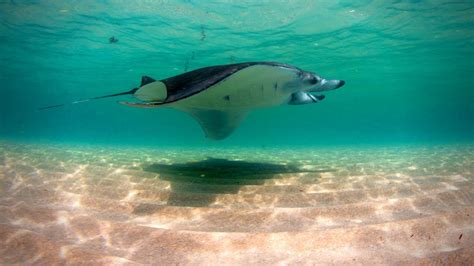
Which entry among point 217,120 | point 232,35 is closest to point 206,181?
point 217,120

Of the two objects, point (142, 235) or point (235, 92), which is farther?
point (235, 92)

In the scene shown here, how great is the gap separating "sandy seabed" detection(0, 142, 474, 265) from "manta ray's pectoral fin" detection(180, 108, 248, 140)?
1.48 m

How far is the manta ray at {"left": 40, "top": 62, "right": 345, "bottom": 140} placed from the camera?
3984mm

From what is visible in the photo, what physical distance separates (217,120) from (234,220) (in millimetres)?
3430

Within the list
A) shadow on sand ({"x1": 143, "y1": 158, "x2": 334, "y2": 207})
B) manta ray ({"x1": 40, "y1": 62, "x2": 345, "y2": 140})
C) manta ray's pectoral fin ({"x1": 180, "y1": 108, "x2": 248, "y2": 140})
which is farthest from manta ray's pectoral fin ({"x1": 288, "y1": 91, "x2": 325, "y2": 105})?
shadow on sand ({"x1": 143, "y1": 158, "x2": 334, "y2": 207})

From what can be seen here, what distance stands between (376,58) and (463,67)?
13763mm

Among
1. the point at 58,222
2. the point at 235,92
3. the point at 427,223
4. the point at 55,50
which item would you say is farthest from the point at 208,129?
the point at 55,50

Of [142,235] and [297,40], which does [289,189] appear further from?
[297,40]

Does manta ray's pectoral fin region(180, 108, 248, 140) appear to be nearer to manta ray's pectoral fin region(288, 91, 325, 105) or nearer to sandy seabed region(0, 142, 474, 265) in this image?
manta ray's pectoral fin region(288, 91, 325, 105)

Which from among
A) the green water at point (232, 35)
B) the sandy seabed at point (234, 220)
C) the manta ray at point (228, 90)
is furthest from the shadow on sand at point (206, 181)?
the green water at point (232, 35)

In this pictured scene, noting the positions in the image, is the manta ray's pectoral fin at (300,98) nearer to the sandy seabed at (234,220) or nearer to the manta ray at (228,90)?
the manta ray at (228,90)

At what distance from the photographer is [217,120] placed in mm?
6223

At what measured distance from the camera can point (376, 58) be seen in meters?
26.3

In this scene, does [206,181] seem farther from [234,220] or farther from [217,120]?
[234,220]
